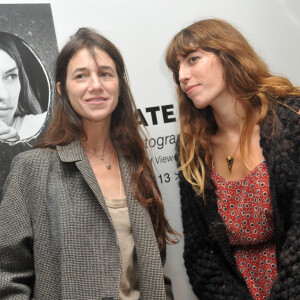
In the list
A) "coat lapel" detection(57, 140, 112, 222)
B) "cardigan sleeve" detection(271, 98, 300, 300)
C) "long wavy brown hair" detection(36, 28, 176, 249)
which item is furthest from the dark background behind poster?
"cardigan sleeve" detection(271, 98, 300, 300)

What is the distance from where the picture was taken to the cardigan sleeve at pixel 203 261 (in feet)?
5.65

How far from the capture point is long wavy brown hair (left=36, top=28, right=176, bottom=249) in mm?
1544

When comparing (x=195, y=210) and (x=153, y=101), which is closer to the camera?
(x=195, y=210)

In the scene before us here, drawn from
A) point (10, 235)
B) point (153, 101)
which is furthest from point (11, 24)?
point (10, 235)

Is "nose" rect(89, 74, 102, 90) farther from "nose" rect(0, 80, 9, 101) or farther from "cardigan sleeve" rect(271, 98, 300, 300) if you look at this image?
"cardigan sleeve" rect(271, 98, 300, 300)

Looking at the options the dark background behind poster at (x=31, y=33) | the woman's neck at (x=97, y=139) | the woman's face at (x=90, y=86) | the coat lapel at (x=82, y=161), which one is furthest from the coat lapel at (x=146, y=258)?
the dark background behind poster at (x=31, y=33)

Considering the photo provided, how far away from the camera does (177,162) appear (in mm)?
1951

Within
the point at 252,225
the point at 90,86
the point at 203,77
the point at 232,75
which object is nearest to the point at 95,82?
the point at 90,86

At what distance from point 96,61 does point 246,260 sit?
41.0 inches

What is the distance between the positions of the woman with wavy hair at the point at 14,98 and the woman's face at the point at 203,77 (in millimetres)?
649

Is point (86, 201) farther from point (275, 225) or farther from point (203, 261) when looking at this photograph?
point (275, 225)

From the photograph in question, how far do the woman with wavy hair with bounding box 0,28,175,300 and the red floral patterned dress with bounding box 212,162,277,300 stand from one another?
0.29m

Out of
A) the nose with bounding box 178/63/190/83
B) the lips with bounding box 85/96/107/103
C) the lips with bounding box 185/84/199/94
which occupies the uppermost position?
the nose with bounding box 178/63/190/83

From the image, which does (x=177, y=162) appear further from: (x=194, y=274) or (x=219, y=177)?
(x=194, y=274)
